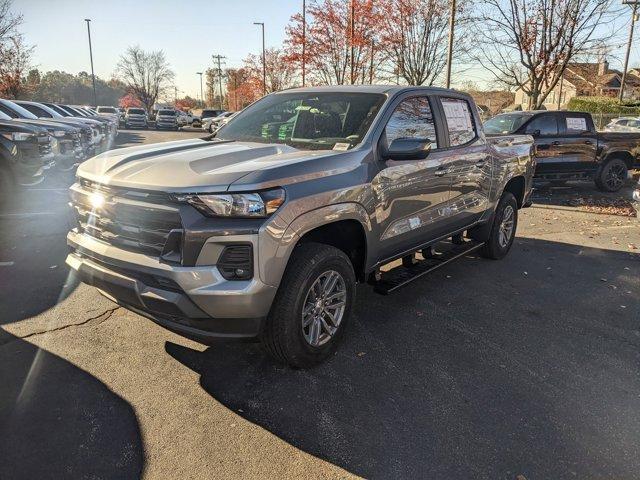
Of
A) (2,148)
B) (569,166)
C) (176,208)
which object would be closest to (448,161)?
(176,208)

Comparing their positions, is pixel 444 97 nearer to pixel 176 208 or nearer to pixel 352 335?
pixel 352 335

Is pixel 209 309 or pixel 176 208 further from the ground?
pixel 176 208

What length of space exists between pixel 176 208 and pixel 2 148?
6.72 m

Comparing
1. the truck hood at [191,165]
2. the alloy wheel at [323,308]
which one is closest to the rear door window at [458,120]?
the truck hood at [191,165]

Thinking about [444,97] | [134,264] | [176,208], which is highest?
[444,97]

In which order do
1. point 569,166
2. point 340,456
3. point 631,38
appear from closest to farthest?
point 340,456 → point 569,166 → point 631,38

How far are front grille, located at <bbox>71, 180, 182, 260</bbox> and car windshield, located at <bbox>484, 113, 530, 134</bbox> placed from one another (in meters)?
9.55

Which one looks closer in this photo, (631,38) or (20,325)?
(20,325)

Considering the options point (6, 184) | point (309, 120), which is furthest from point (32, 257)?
point (309, 120)

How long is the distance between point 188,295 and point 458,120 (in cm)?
349

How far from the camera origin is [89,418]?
9.07 feet

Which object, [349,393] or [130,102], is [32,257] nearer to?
[349,393]

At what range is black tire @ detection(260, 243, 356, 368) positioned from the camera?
3.00 meters

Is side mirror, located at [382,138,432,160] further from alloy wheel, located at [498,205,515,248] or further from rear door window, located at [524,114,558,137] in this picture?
rear door window, located at [524,114,558,137]
